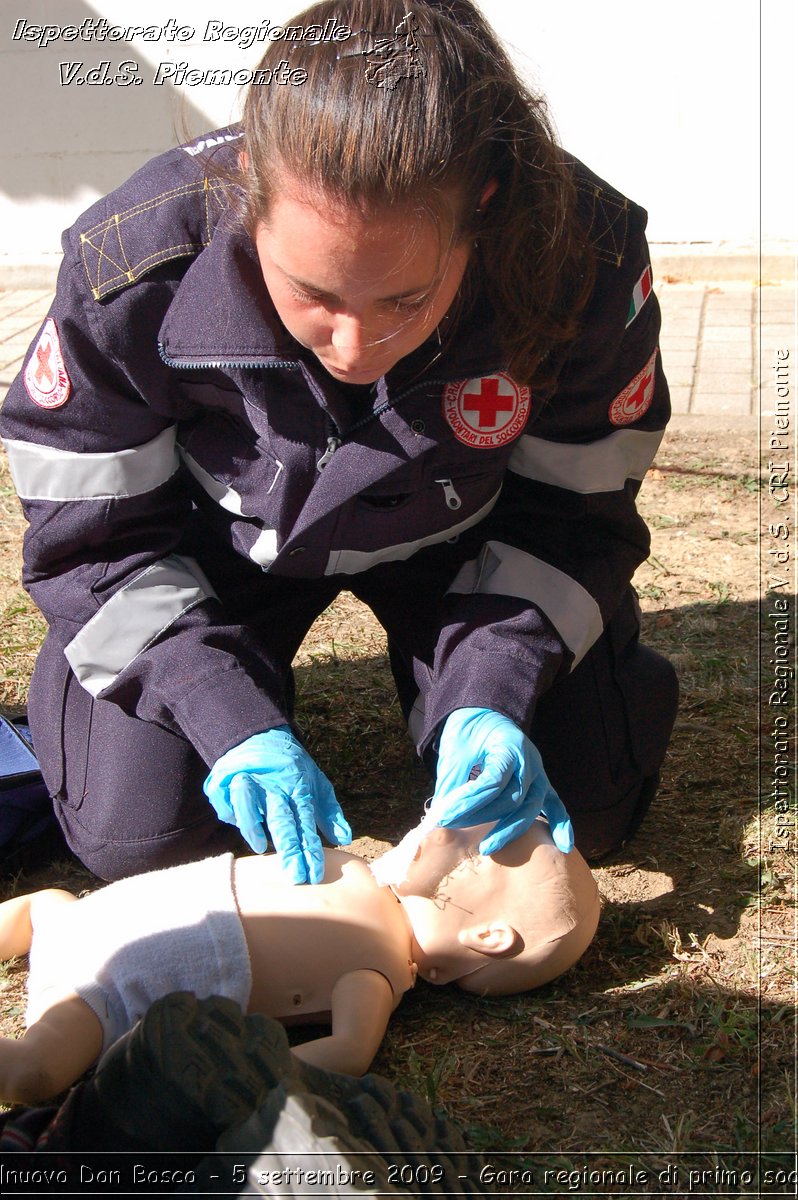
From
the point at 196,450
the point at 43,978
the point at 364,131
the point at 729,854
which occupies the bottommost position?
the point at 729,854

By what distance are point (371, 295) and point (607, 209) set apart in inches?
22.4

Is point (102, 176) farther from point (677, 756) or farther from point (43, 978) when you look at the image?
point (43, 978)

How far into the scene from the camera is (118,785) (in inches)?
76.5

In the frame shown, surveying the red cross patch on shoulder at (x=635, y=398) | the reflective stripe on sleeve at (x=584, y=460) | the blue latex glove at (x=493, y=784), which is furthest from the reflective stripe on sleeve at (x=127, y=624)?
the red cross patch on shoulder at (x=635, y=398)

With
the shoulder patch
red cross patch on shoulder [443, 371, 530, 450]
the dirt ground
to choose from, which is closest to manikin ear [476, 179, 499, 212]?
red cross patch on shoulder [443, 371, 530, 450]

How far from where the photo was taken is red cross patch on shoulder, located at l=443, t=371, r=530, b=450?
1833mm

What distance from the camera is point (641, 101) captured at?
5465 millimetres

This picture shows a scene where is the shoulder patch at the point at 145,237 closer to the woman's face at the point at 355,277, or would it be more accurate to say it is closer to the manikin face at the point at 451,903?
the woman's face at the point at 355,277

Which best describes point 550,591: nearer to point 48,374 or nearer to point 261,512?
point 261,512

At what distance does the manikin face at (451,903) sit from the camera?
67.9 inches

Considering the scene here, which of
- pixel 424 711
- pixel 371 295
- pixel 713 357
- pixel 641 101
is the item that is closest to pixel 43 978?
pixel 424 711

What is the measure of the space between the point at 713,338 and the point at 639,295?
308 centimetres

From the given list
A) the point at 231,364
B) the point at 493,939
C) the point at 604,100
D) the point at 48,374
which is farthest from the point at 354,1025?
the point at 604,100

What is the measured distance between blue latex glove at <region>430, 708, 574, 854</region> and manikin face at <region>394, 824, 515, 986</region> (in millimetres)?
30
